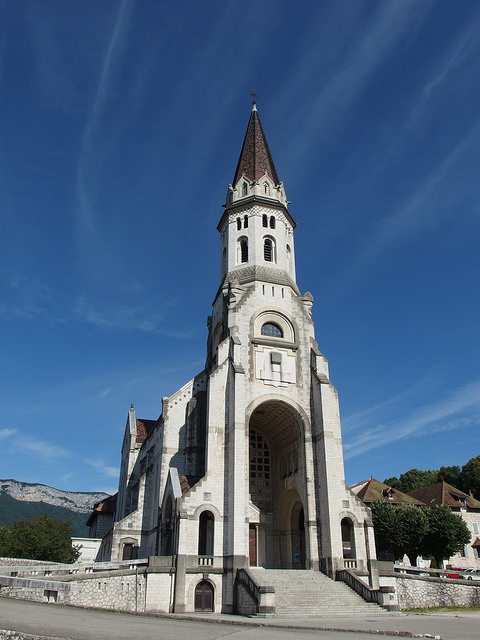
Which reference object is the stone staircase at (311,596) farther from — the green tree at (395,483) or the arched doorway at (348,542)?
the green tree at (395,483)

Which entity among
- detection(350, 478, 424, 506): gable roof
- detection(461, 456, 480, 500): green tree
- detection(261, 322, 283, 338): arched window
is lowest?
detection(350, 478, 424, 506): gable roof

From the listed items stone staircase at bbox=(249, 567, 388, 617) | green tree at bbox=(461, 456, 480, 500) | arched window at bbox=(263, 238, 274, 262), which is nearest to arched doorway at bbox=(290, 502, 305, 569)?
stone staircase at bbox=(249, 567, 388, 617)

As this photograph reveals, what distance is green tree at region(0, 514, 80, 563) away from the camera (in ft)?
137

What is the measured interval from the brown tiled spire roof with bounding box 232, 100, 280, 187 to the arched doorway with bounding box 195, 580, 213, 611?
30359 mm

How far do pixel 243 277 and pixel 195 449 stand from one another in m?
12.8

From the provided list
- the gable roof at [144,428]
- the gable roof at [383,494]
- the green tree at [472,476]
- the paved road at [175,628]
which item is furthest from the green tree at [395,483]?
the paved road at [175,628]

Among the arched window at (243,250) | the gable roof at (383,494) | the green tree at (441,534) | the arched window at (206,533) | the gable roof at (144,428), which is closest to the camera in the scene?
the arched window at (206,533)

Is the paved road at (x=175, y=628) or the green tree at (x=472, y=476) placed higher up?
the green tree at (x=472, y=476)

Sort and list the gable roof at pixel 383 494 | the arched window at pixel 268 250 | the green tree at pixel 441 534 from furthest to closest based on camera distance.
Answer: the gable roof at pixel 383 494
the green tree at pixel 441 534
the arched window at pixel 268 250

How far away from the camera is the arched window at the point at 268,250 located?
3944cm

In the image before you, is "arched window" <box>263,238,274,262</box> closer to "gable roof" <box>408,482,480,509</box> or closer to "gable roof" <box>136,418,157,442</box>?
"gable roof" <box>136,418,157,442</box>

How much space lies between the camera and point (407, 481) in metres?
84.8

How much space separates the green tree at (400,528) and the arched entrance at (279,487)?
35.9 ft

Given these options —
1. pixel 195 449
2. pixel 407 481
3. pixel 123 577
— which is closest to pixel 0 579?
pixel 123 577
